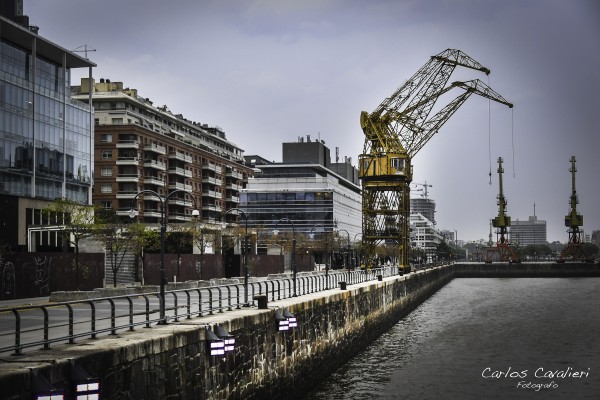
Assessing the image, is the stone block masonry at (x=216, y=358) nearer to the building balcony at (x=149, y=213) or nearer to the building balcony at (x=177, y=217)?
the building balcony at (x=149, y=213)

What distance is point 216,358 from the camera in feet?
67.8

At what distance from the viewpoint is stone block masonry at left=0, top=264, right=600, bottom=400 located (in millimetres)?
13930

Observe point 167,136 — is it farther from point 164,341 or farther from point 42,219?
point 164,341

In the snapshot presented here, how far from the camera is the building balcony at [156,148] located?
379 ft

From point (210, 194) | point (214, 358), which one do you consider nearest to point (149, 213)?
point (210, 194)

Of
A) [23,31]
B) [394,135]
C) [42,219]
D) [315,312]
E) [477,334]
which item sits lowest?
[477,334]

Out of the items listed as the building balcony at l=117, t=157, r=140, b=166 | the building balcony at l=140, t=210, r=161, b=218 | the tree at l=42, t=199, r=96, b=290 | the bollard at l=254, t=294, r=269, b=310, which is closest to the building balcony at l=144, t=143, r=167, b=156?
the building balcony at l=117, t=157, r=140, b=166

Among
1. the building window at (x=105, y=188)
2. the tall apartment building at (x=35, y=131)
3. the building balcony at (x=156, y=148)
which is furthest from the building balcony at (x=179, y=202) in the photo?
the tall apartment building at (x=35, y=131)

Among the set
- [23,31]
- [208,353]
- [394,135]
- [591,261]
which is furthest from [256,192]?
[208,353]

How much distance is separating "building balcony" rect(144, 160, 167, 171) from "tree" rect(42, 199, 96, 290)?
147ft

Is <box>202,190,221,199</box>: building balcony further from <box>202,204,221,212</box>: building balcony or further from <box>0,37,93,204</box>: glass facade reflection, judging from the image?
<box>0,37,93,204</box>: glass facade reflection

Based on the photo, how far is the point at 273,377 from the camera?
85.9 ft

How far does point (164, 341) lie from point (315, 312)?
15.9 metres

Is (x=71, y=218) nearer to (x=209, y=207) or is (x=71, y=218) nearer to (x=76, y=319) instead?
(x=76, y=319)
